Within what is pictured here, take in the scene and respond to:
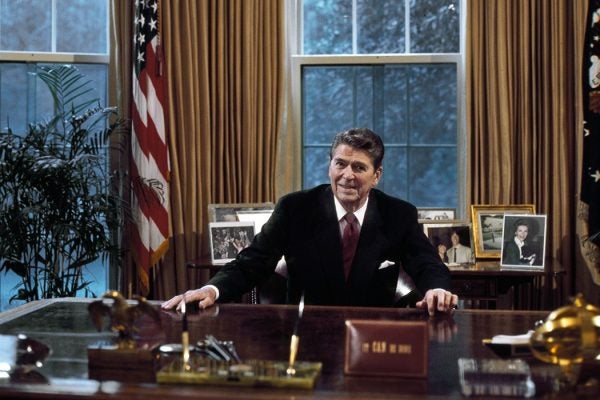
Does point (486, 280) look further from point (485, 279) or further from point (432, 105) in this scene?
point (432, 105)

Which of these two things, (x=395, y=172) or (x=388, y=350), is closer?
(x=388, y=350)

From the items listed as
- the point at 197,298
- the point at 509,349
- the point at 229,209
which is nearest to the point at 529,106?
the point at 229,209

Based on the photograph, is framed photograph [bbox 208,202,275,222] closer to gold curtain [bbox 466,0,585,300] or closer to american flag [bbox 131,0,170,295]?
american flag [bbox 131,0,170,295]

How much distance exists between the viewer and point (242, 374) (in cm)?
209

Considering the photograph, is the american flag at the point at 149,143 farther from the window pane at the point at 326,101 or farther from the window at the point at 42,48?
the window pane at the point at 326,101

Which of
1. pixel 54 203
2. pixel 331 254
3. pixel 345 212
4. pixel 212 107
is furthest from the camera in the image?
pixel 212 107

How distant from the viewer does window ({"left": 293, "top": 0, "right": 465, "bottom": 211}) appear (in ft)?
19.1

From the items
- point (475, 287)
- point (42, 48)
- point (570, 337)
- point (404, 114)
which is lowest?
point (475, 287)

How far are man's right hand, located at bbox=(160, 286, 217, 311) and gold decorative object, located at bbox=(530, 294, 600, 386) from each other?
1.37m

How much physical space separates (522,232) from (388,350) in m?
3.13

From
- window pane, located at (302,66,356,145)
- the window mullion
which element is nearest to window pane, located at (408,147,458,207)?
window pane, located at (302,66,356,145)

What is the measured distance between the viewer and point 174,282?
18.8 ft

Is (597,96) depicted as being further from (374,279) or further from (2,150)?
(2,150)

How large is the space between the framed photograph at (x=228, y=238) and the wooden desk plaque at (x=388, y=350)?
3.08 m
